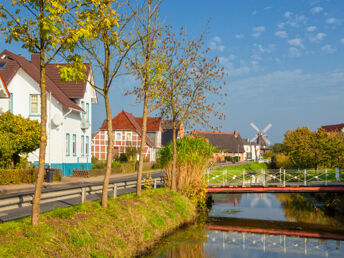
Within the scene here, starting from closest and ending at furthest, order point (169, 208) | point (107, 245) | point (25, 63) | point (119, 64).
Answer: point (107, 245), point (119, 64), point (169, 208), point (25, 63)

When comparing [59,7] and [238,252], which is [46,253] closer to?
[59,7]

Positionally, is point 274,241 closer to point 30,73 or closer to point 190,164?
point 190,164

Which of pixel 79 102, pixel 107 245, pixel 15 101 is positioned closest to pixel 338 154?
pixel 79 102

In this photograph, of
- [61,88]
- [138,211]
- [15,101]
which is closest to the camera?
[138,211]

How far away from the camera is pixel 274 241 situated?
16797 millimetres

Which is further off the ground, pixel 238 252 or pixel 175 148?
pixel 175 148

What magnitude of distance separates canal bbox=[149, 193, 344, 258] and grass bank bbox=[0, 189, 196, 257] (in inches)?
29.6

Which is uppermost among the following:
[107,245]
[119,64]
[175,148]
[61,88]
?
[61,88]

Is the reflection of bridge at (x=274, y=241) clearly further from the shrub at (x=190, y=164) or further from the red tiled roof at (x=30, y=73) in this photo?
the red tiled roof at (x=30, y=73)

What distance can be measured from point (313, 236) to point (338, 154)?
21.7 meters

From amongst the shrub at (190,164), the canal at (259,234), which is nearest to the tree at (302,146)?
the canal at (259,234)

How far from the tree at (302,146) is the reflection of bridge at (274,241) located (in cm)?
2265

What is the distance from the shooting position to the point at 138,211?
46.3 ft

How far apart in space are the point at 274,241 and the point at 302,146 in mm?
25850
